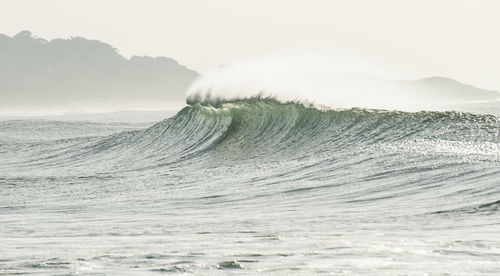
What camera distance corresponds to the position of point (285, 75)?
31.5 metres

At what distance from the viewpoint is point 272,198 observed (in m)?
12.8

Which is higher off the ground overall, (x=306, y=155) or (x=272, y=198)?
(x=306, y=155)

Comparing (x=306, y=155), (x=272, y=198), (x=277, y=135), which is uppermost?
(x=277, y=135)

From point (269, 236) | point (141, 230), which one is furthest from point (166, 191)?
point (269, 236)

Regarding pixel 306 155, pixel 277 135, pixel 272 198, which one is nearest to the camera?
pixel 272 198

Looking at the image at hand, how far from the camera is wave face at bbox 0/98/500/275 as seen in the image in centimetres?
709

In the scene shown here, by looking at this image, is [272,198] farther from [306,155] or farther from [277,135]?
[277,135]

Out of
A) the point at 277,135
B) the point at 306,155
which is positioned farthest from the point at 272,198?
the point at 277,135

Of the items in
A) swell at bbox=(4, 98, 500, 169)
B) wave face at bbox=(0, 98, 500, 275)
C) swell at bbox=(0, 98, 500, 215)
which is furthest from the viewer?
swell at bbox=(4, 98, 500, 169)

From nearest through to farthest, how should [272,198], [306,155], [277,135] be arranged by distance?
[272,198], [306,155], [277,135]

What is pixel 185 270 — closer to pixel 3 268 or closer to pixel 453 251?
pixel 3 268

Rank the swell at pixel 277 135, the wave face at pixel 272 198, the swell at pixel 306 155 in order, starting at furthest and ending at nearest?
the swell at pixel 277 135 < the swell at pixel 306 155 < the wave face at pixel 272 198

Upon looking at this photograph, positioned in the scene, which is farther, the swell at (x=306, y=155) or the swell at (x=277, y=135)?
the swell at (x=277, y=135)

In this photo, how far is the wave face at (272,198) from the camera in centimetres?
709
